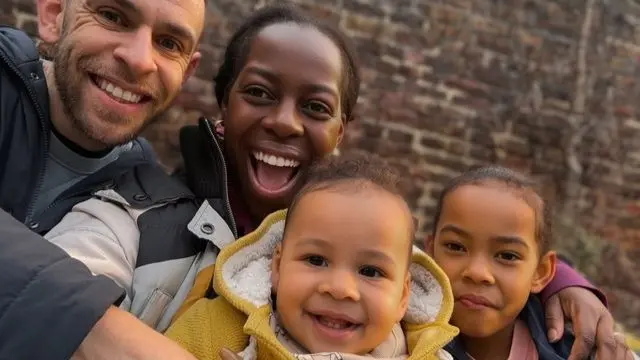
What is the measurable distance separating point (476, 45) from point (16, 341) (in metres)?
5.46

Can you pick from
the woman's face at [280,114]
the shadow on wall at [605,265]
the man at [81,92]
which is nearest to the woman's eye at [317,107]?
the woman's face at [280,114]

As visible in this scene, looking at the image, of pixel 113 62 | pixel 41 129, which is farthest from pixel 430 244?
pixel 41 129

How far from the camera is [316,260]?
1.71 m

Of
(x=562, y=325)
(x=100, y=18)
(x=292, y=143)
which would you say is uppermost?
(x=100, y=18)

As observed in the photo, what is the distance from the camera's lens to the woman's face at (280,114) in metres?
2.23

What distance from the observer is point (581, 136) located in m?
6.29

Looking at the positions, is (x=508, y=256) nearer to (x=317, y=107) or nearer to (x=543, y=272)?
(x=543, y=272)

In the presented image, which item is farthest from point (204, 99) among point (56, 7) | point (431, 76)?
point (56, 7)

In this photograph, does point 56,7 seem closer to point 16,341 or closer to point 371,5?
point 16,341

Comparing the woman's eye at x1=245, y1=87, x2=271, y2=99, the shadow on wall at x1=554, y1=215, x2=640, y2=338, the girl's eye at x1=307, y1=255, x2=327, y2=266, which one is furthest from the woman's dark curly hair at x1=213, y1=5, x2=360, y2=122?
the shadow on wall at x1=554, y1=215, x2=640, y2=338

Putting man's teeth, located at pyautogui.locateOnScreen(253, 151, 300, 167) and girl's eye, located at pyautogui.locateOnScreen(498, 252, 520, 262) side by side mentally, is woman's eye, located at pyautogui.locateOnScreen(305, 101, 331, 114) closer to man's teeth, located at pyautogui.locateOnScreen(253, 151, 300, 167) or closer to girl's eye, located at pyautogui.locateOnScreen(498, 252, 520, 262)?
man's teeth, located at pyautogui.locateOnScreen(253, 151, 300, 167)

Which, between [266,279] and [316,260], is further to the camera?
[266,279]

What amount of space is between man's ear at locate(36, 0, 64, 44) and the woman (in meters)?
0.56

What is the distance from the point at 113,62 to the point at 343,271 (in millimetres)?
1021
